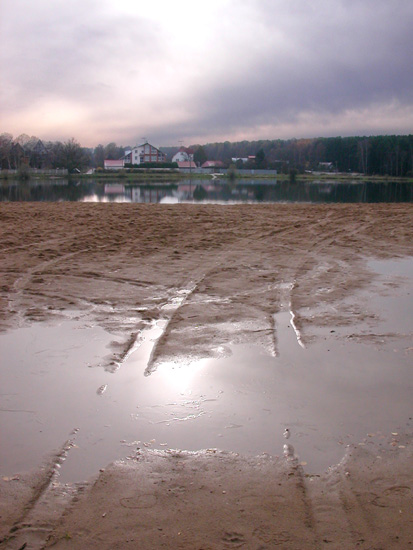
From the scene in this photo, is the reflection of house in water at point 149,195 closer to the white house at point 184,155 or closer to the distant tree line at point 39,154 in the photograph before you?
the distant tree line at point 39,154

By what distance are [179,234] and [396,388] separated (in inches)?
359

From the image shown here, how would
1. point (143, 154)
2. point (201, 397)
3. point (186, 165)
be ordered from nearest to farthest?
point (201, 397) < point (186, 165) < point (143, 154)

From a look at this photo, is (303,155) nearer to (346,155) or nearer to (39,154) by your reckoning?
(346,155)

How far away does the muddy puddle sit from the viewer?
142 inches

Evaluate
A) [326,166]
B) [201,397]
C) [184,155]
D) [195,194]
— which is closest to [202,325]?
[201,397]

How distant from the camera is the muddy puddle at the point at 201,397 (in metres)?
3.61

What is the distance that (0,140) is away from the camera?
320ft

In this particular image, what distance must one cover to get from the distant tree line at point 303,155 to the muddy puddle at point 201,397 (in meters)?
79.9

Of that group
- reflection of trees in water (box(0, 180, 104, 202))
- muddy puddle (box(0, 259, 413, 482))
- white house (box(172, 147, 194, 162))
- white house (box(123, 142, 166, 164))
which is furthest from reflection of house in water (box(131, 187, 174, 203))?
white house (box(172, 147, 194, 162))

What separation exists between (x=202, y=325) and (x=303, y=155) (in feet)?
459

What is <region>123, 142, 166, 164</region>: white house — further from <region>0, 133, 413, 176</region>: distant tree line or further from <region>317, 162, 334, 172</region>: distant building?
<region>317, 162, 334, 172</region>: distant building

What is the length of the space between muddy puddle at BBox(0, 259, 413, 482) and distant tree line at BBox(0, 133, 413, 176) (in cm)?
7993

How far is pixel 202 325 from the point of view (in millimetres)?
6105

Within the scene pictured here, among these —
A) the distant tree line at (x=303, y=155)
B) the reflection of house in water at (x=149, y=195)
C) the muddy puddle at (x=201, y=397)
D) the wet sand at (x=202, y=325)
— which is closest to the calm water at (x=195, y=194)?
the reflection of house in water at (x=149, y=195)
